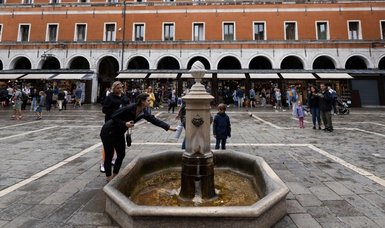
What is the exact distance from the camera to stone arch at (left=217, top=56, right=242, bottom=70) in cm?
2472

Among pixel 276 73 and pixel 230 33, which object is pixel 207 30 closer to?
pixel 230 33

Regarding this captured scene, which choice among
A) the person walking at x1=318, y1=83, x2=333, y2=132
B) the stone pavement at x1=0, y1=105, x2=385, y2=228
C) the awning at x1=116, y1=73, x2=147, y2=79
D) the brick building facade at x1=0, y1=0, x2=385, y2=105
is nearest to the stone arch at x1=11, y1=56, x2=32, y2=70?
the brick building facade at x1=0, y1=0, x2=385, y2=105

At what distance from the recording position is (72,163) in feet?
18.3

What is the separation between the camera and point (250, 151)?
22.0 ft

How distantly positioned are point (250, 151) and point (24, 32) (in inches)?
1126

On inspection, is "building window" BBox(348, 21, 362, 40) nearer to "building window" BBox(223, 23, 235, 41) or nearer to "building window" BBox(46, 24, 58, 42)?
"building window" BBox(223, 23, 235, 41)

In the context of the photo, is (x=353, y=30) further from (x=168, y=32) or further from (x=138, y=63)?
(x=138, y=63)

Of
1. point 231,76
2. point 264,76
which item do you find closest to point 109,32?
point 231,76

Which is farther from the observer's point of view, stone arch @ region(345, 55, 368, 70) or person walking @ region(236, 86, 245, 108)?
stone arch @ region(345, 55, 368, 70)

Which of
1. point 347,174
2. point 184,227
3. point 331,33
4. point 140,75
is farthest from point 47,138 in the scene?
point 331,33

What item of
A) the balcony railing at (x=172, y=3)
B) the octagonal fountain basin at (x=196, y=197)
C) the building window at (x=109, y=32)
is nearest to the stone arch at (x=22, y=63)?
the balcony railing at (x=172, y=3)

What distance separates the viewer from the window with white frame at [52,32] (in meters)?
24.8

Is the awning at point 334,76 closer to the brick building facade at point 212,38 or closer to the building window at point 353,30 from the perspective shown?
the brick building facade at point 212,38

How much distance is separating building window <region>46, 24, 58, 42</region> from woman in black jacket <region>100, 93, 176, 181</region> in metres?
25.9
